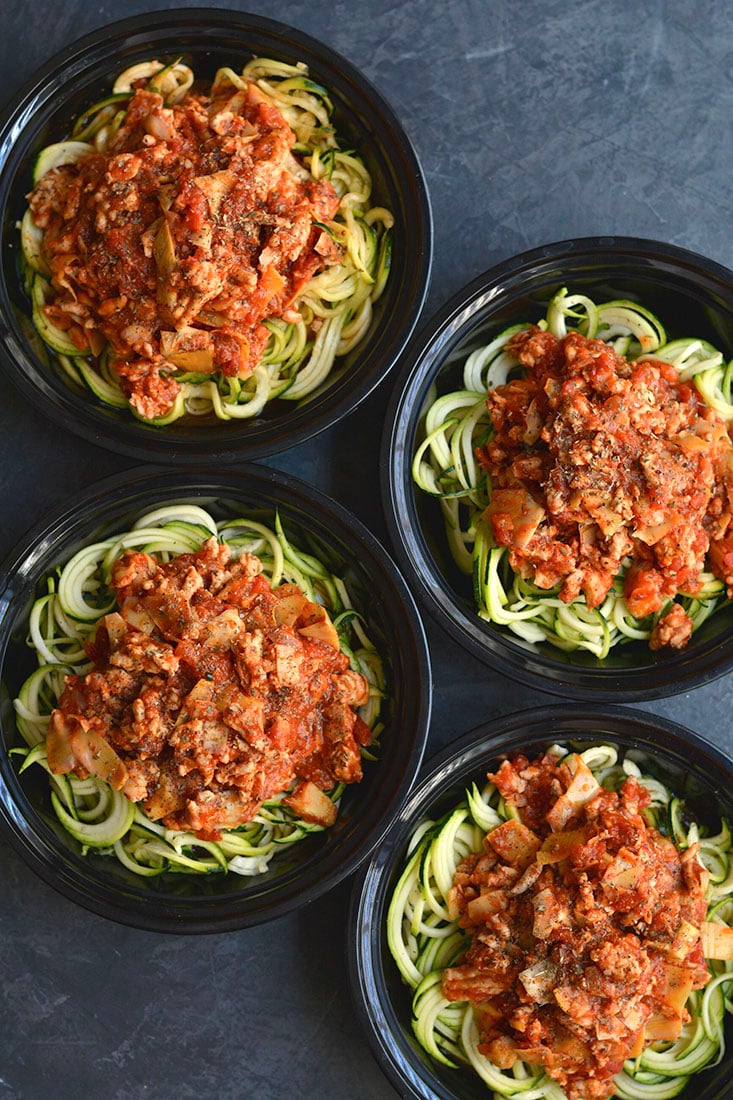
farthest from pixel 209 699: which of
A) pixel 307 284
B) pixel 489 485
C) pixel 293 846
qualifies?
pixel 307 284

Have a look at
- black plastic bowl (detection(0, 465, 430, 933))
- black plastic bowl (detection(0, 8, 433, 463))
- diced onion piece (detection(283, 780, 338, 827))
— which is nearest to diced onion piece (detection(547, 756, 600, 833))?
black plastic bowl (detection(0, 465, 430, 933))

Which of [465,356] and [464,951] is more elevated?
[465,356]

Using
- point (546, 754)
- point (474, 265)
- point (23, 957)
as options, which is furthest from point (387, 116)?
point (23, 957)

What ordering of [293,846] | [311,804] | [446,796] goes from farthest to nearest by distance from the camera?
[446,796], [293,846], [311,804]

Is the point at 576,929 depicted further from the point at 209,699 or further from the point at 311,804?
the point at 209,699

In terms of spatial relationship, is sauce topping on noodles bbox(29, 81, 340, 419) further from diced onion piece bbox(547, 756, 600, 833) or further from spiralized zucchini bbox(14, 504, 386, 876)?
diced onion piece bbox(547, 756, 600, 833)

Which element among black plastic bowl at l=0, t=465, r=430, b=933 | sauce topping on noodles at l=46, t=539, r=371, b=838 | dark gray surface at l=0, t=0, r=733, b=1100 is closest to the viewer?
sauce topping on noodles at l=46, t=539, r=371, b=838

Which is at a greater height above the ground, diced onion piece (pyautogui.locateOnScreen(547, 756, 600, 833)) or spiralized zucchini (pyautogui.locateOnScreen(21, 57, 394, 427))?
spiralized zucchini (pyautogui.locateOnScreen(21, 57, 394, 427))
